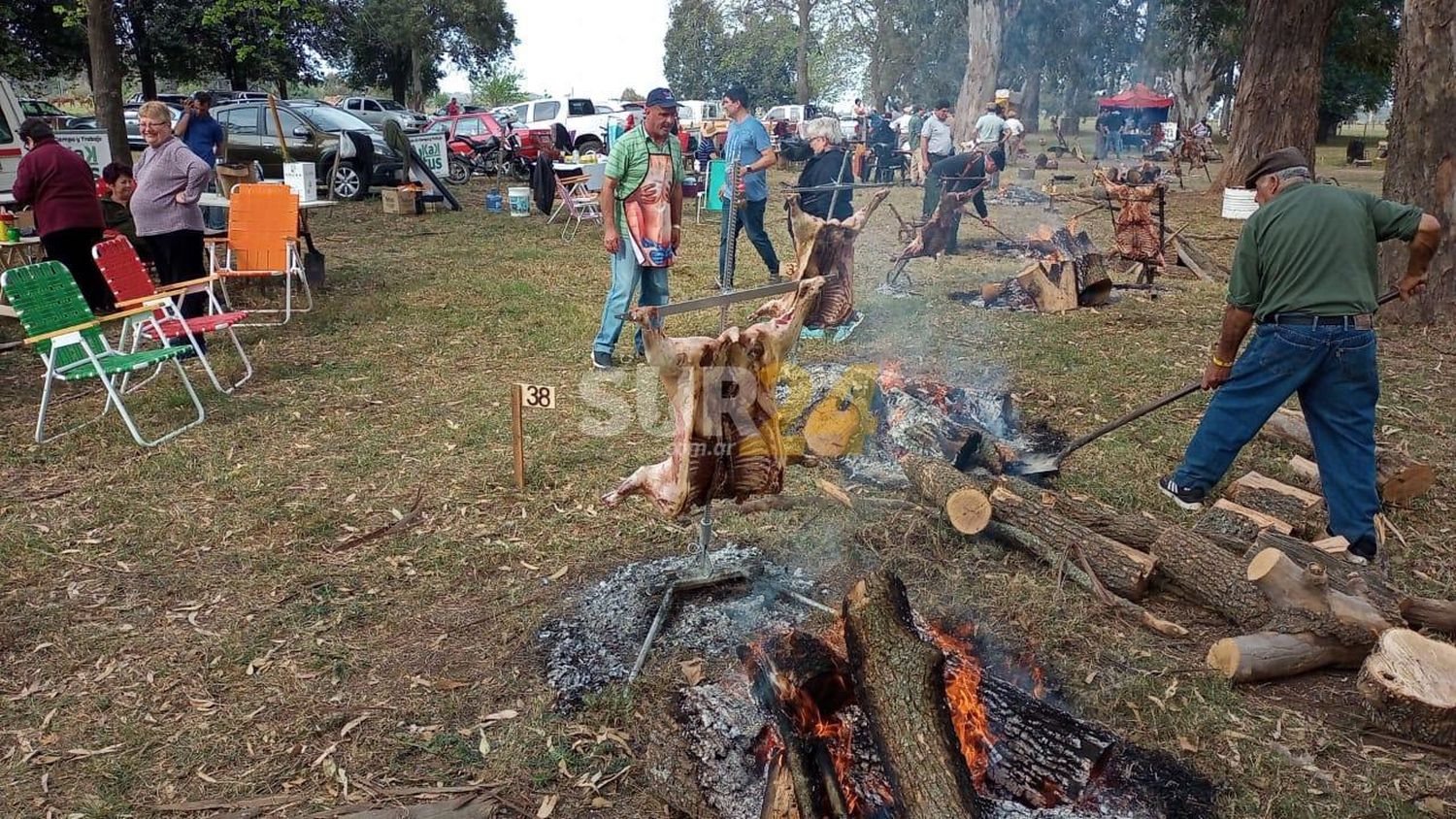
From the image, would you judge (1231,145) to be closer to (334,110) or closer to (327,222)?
(327,222)

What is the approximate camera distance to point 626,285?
21.2ft

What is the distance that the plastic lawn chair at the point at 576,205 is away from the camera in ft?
45.5

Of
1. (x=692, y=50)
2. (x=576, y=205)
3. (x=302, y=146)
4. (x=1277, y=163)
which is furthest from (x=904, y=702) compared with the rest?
(x=692, y=50)

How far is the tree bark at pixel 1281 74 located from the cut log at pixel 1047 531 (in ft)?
41.7

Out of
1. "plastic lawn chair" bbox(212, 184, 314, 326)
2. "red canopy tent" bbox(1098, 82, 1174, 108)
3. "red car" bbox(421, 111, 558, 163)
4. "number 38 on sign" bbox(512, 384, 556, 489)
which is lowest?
"number 38 on sign" bbox(512, 384, 556, 489)

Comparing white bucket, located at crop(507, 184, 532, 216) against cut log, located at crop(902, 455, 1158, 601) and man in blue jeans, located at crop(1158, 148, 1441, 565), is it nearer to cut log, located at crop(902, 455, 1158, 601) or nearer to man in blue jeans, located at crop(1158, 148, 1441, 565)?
cut log, located at crop(902, 455, 1158, 601)

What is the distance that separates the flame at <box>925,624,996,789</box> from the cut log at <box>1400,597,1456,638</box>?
168 centimetres

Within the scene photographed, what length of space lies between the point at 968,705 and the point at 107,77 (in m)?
12.5

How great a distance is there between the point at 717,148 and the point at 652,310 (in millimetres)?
19366

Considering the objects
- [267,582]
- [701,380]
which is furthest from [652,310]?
[267,582]

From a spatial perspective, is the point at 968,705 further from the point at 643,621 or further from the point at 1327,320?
the point at 1327,320

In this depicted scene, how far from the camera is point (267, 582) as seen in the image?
13.0 ft

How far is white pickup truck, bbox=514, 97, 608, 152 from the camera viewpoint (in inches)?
1011

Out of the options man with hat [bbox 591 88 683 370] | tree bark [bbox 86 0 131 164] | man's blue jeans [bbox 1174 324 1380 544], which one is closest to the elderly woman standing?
man with hat [bbox 591 88 683 370]
